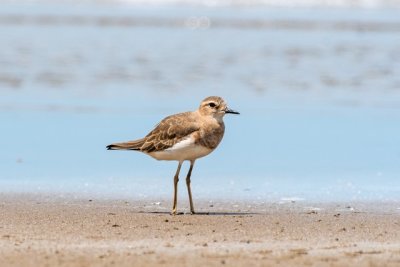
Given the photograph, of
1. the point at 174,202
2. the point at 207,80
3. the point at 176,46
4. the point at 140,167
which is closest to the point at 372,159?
the point at 140,167

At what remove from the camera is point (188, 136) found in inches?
352

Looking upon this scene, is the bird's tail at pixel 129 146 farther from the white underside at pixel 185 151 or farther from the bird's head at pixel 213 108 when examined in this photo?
the bird's head at pixel 213 108

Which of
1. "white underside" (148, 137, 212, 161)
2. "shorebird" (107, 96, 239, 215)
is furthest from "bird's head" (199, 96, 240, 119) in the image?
"white underside" (148, 137, 212, 161)

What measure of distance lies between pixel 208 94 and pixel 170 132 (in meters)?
7.19

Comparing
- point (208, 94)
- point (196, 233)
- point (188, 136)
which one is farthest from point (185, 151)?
point (208, 94)

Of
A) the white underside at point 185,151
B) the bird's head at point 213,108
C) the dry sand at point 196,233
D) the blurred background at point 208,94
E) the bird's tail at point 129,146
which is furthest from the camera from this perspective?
the blurred background at point 208,94

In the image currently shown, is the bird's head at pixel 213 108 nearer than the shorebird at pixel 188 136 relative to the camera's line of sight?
No

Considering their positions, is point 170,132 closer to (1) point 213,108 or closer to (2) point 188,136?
(2) point 188,136

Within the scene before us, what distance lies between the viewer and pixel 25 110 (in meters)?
14.6

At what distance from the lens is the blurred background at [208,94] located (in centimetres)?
1034

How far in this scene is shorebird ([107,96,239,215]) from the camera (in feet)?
29.3

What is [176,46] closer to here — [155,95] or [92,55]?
[92,55]

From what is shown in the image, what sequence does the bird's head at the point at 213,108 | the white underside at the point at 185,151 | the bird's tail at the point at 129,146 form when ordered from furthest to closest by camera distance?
1. the bird's tail at the point at 129,146
2. the bird's head at the point at 213,108
3. the white underside at the point at 185,151

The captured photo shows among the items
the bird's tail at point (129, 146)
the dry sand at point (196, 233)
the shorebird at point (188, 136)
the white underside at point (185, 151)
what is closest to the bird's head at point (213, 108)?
the shorebird at point (188, 136)
